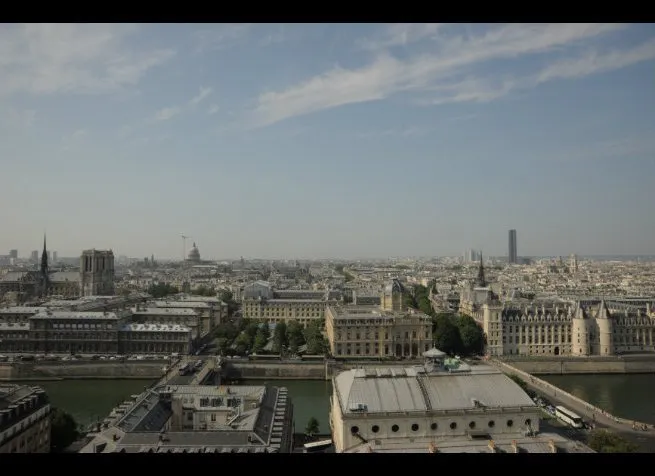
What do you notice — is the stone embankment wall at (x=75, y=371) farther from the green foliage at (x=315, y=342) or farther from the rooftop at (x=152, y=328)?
the green foliage at (x=315, y=342)

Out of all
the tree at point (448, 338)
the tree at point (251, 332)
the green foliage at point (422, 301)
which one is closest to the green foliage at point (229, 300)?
the tree at point (251, 332)

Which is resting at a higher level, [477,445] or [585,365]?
[477,445]

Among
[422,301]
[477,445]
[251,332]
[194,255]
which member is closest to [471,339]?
[251,332]

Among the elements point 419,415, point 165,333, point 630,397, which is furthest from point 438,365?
point 165,333

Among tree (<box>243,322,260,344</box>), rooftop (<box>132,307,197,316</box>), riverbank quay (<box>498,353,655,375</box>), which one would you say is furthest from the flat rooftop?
rooftop (<box>132,307,197,316</box>)

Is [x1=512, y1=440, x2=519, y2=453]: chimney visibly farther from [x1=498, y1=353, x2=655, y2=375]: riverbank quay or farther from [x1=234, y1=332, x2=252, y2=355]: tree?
[x1=234, y1=332, x2=252, y2=355]: tree

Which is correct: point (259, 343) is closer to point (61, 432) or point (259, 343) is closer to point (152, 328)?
point (152, 328)
